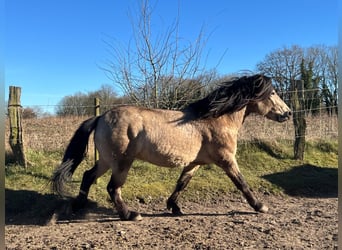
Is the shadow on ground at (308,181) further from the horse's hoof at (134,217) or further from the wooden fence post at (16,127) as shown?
the wooden fence post at (16,127)

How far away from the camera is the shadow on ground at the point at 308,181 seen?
6457 millimetres

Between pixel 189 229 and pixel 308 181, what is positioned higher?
pixel 308 181

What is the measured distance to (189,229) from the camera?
4.25 meters

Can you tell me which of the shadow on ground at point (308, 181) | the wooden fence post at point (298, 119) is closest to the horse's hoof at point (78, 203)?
the shadow on ground at point (308, 181)

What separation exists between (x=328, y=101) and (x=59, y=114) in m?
7.25

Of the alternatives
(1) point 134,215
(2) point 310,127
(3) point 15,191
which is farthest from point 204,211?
(2) point 310,127

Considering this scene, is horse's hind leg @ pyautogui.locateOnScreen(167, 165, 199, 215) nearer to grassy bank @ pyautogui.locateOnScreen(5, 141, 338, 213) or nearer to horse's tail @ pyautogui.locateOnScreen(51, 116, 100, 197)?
grassy bank @ pyautogui.locateOnScreen(5, 141, 338, 213)

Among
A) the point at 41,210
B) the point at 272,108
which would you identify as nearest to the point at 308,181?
the point at 272,108

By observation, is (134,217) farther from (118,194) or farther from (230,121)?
(230,121)

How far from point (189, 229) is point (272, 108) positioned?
101 inches

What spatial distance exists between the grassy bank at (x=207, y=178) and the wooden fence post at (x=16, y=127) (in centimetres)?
21

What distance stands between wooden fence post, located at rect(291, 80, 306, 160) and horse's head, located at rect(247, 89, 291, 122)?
8.87 feet

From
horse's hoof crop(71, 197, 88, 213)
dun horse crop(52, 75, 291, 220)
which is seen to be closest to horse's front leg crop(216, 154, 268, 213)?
dun horse crop(52, 75, 291, 220)

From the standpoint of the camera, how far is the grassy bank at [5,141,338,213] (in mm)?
5797
